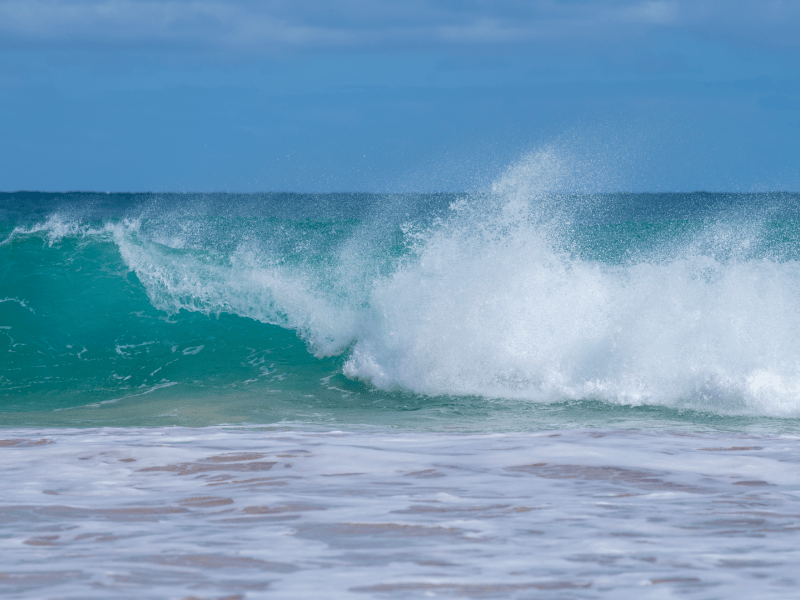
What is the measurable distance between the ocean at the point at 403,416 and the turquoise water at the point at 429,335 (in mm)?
34

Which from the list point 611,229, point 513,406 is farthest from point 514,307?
point 611,229

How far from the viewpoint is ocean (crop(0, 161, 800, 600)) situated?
2.97 meters

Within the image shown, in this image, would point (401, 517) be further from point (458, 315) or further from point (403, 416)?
point (458, 315)

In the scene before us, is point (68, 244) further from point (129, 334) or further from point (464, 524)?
point (464, 524)

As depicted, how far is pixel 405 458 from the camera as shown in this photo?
4.74m

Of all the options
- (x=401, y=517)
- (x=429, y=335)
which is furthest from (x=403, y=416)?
(x=401, y=517)

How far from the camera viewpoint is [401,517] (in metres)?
3.52

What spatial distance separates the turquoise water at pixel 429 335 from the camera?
758 centimetres

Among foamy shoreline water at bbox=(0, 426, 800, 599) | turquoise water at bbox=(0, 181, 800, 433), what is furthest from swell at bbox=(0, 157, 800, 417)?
foamy shoreline water at bbox=(0, 426, 800, 599)

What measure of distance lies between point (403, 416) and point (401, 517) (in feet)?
12.5

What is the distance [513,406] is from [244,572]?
498 cm

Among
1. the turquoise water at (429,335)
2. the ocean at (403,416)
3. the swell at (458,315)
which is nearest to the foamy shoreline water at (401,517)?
the ocean at (403,416)

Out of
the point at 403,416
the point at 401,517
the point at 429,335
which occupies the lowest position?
the point at 403,416

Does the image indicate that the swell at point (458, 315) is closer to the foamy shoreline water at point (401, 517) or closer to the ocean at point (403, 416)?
the ocean at point (403, 416)
